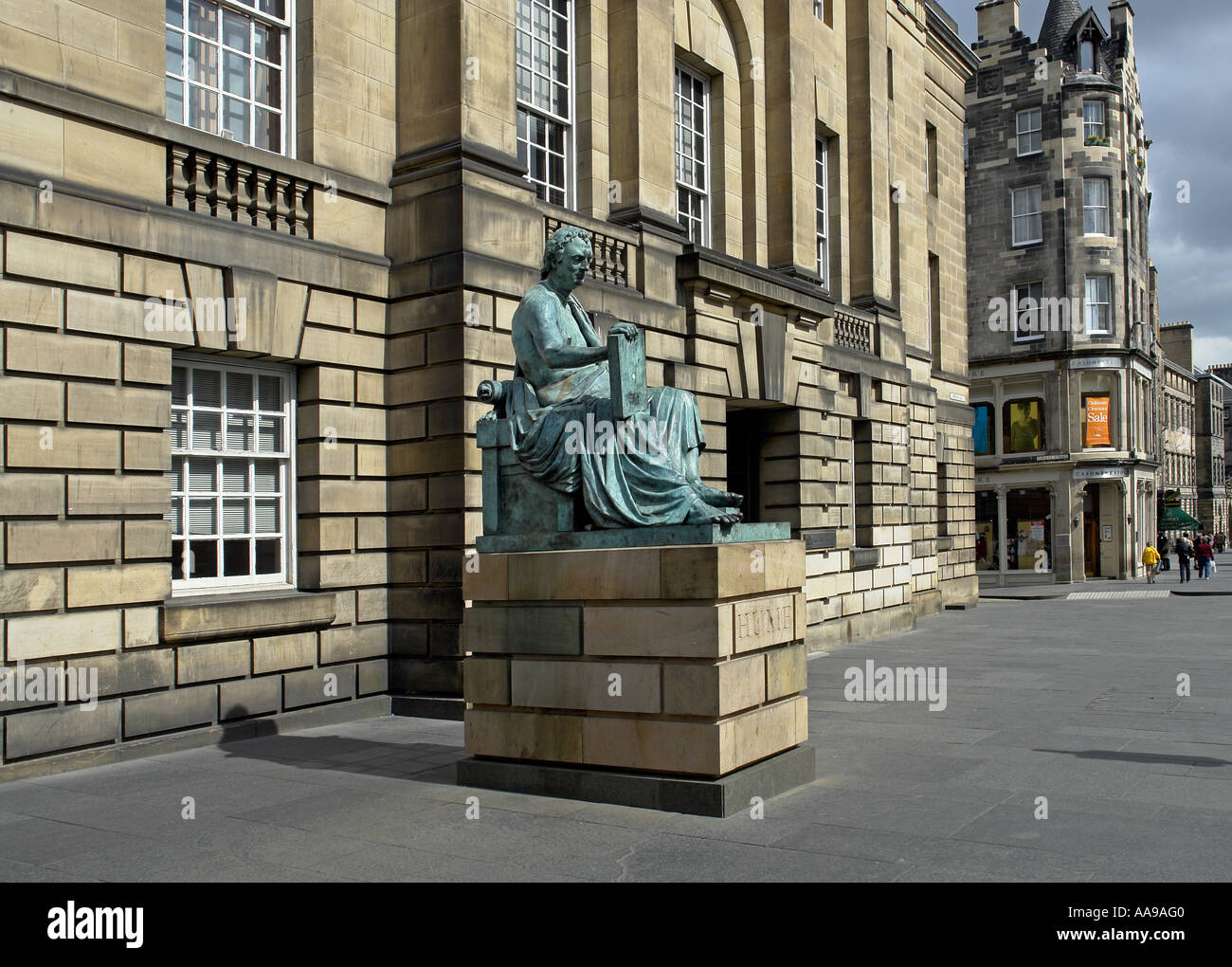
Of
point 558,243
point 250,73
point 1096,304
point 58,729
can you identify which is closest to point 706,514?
point 558,243

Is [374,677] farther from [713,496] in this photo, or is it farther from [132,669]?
[713,496]

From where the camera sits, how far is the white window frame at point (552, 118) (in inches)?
562

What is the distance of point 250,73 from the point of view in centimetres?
1156

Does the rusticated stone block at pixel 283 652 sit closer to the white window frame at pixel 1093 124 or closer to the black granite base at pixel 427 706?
the black granite base at pixel 427 706

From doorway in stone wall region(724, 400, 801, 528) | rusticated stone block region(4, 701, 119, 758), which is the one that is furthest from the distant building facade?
rusticated stone block region(4, 701, 119, 758)

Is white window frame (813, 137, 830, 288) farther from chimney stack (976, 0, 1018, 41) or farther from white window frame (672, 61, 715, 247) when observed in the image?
chimney stack (976, 0, 1018, 41)

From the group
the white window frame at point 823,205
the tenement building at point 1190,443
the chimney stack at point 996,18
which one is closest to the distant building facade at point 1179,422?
the tenement building at point 1190,443

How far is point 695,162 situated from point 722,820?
47.2 feet

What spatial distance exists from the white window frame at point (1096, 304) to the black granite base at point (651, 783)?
43407 millimetres

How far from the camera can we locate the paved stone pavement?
5.71m

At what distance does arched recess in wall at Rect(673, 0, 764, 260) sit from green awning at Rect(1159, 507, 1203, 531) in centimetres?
4916

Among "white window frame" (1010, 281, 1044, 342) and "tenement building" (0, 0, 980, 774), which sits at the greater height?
"white window frame" (1010, 281, 1044, 342)

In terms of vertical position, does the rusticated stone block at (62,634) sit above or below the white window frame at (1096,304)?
below

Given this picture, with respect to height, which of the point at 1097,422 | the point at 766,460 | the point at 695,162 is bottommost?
the point at 766,460
